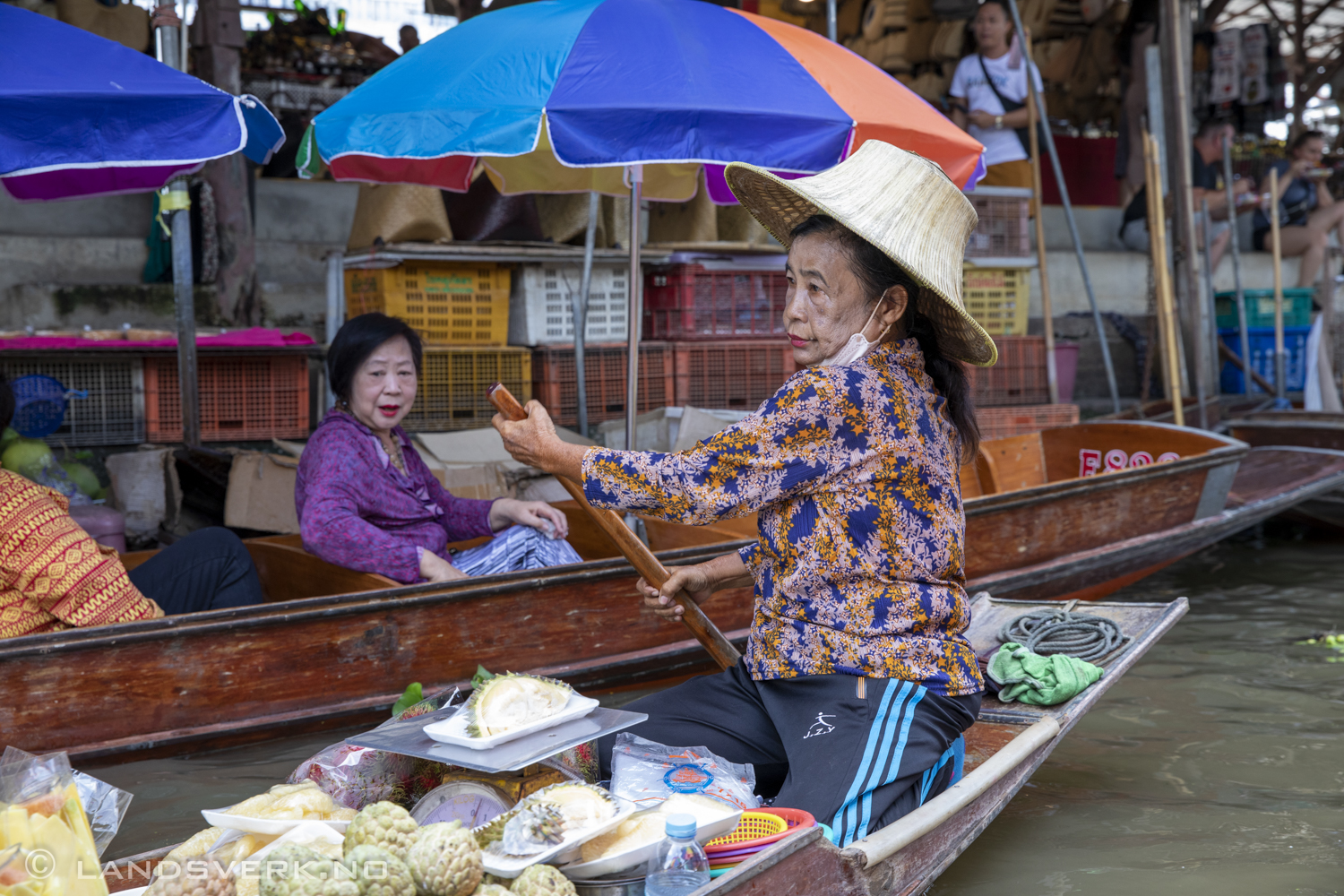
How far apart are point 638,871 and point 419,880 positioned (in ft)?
1.18

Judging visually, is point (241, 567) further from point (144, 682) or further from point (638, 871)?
point (638, 871)

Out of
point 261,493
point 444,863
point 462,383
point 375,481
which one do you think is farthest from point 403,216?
point 444,863

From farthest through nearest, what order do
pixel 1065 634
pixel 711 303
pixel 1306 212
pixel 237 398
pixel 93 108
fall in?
1. pixel 1306 212
2. pixel 711 303
3. pixel 237 398
4. pixel 1065 634
5. pixel 93 108

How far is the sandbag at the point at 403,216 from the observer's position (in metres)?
5.46

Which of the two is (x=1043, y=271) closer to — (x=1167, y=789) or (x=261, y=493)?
(x=1167, y=789)

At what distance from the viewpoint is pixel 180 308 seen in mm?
4500

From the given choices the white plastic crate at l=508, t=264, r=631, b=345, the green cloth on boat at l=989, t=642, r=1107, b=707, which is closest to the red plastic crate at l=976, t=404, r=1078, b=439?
the white plastic crate at l=508, t=264, r=631, b=345

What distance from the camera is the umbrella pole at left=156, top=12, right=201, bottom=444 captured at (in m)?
4.31

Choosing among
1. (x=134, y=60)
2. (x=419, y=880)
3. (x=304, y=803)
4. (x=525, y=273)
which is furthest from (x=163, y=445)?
(x=419, y=880)

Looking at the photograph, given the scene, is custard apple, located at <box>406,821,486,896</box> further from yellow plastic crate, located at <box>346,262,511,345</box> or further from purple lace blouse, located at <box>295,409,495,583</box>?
yellow plastic crate, located at <box>346,262,511,345</box>

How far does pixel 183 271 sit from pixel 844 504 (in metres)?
3.43

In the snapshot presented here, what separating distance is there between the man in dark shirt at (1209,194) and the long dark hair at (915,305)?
7891mm

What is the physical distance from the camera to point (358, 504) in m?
3.42

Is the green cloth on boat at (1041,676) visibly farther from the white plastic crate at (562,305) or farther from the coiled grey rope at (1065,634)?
the white plastic crate at (562,305)
